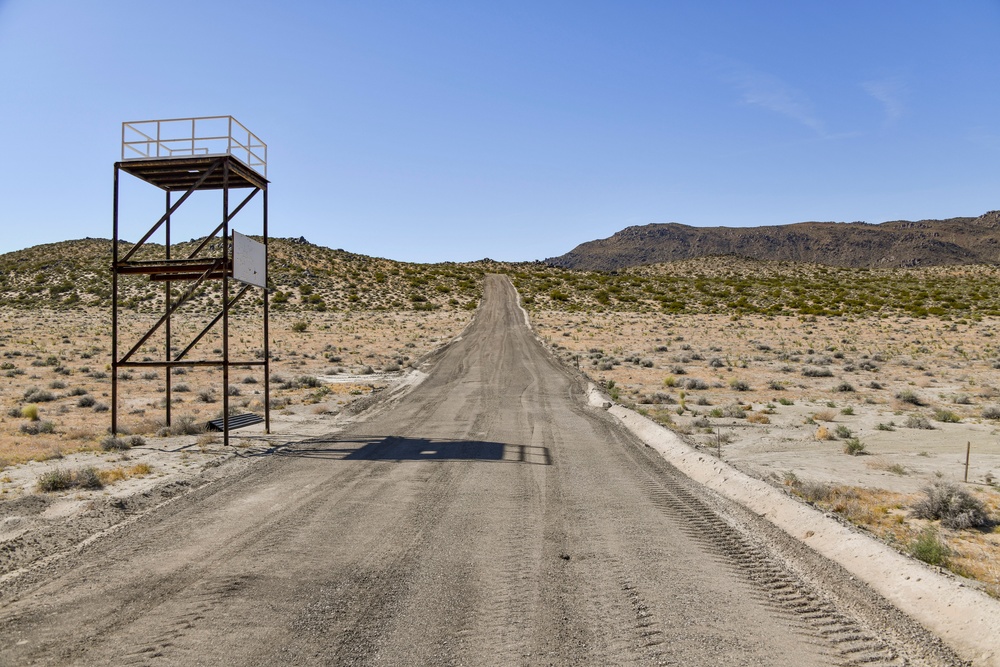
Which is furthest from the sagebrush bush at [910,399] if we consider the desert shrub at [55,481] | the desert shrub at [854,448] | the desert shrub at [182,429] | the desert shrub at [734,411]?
the desert shrub at [55,481]

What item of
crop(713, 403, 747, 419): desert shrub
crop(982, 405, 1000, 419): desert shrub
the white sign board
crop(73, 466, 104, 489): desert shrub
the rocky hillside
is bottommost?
crop(713, 403, 747, 419): desert shrub

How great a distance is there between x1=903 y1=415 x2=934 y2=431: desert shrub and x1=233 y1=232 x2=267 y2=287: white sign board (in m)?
17.5

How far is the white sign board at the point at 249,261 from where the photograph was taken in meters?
14.9

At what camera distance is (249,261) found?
51.3 ft

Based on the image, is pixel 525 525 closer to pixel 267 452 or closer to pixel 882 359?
pixel 267 452

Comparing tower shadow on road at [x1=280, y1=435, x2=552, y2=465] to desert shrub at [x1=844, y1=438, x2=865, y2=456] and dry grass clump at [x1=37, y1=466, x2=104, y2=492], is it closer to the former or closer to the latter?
dry grass clump at [x1=37, y1=466, x2=104, y2=492]

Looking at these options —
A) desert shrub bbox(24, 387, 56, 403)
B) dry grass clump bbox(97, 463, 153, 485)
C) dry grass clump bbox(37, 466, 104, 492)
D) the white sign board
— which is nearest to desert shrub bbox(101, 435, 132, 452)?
dry grass clump bbox(97, 463, 153, 485)

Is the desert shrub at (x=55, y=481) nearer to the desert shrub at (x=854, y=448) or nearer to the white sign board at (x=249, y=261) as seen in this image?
the white sign board at (x=249, y=261)

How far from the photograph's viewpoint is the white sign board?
14.9 metres

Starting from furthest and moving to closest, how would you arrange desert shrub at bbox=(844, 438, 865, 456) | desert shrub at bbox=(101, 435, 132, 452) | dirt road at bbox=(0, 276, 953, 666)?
desert shrub at bbox=(844, 438, 865, 456) → desert shrub at bbox=(101, 435, 132, 452) → dirt road at bbox=(0, 276, 953, 666)

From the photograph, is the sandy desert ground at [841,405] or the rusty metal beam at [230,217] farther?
the rusty metal beam at [230,217]

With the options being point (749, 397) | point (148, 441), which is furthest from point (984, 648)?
point (749, 397)

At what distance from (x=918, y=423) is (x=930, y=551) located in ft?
38.9

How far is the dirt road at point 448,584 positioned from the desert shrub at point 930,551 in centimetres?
120
